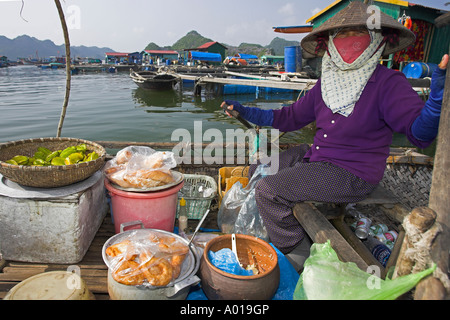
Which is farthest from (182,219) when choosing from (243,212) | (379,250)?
(379,250)

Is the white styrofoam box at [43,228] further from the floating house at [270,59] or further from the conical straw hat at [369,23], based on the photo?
the floating house at [270,59]

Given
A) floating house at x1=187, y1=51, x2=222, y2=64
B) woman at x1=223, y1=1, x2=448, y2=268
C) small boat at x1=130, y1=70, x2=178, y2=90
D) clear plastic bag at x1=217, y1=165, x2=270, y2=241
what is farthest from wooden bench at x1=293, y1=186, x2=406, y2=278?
floating house at x1=187, y1=51, x2=222, y2=64

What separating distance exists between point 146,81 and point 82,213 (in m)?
15.5

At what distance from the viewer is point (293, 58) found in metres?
16.0

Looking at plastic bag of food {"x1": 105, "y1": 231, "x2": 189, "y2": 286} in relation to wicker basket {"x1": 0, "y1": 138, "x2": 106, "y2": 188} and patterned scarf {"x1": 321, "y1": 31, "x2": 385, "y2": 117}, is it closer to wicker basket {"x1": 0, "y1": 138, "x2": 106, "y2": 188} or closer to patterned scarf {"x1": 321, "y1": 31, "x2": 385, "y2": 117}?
wicker basket {"x1": 0, "y1": 138, "x2": 106, "y2": 188}

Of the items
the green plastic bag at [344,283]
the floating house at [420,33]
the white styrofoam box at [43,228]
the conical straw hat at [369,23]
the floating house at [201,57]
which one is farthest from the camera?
the floating house at [201,57]

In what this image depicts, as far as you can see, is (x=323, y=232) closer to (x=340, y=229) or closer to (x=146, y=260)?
(x=340, y=229)

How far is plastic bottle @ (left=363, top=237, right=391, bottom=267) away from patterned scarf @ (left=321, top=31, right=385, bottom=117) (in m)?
1.24

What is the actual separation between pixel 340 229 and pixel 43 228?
243 cm

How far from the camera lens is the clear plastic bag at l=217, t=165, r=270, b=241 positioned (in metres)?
2.49

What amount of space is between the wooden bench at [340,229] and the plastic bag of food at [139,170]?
1178 millimetres

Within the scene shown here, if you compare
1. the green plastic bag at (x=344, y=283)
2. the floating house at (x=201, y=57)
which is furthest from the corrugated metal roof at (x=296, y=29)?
the green plastic bag at (x=344, y=283)

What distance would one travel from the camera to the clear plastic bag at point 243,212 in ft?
8.18

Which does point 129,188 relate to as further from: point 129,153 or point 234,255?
point 234,255
